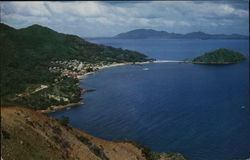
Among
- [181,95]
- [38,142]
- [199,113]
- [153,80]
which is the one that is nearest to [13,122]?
[38,142]

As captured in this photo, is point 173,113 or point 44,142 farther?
point 173,113

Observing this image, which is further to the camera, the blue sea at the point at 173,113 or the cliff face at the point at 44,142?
the blue sea at the point at 173,113

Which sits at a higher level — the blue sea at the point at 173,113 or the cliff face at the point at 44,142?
the cliff face at the point at 44,142

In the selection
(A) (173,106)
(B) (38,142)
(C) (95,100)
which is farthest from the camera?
(C) (95,100)

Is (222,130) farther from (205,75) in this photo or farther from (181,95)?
(205,75)
